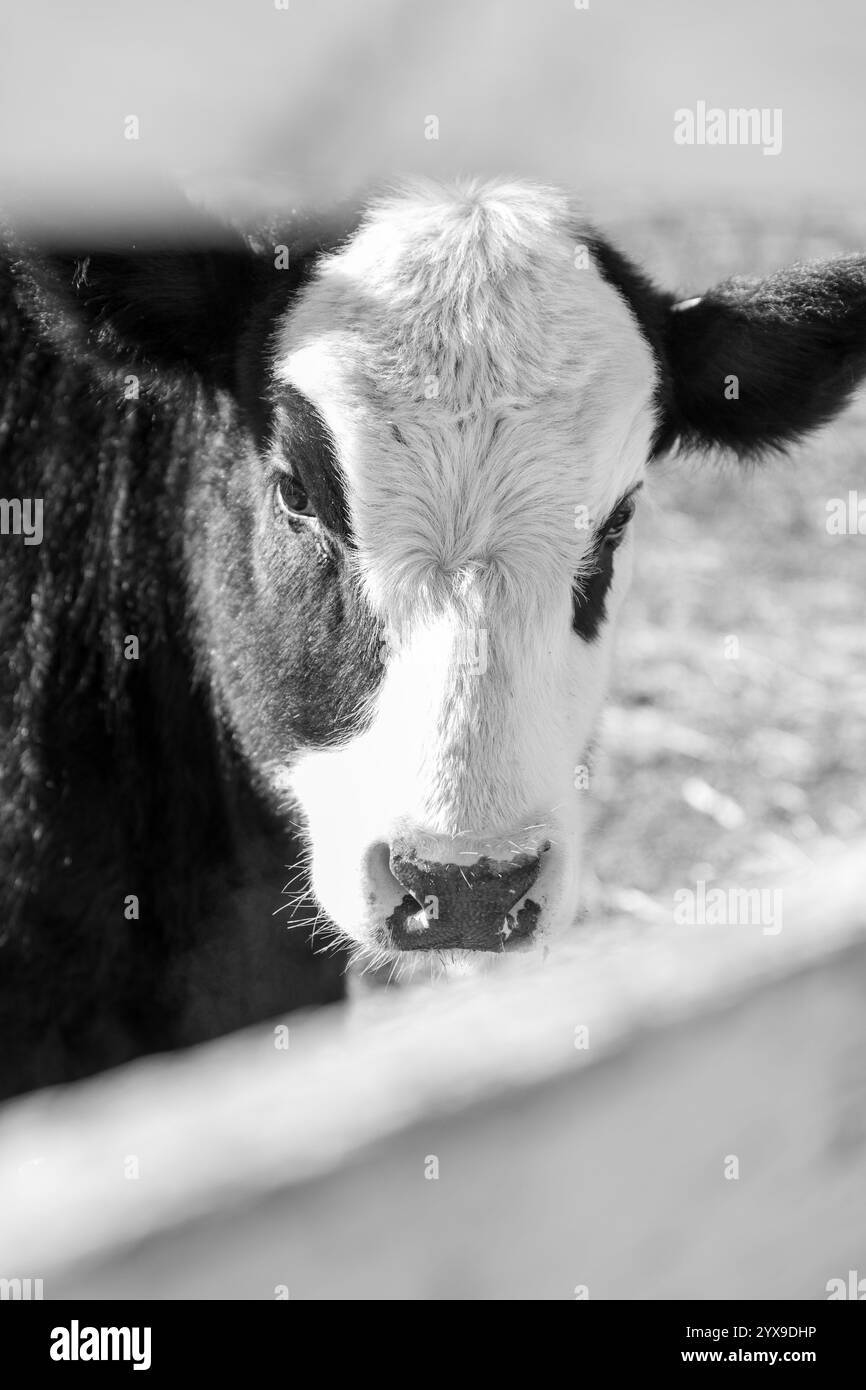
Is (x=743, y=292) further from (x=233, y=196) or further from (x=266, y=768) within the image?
(x=266, y=768)

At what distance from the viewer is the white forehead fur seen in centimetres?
255

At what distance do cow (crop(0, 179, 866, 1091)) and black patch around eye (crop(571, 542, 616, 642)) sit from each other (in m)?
0.01

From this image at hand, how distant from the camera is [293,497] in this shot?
271 centimetres

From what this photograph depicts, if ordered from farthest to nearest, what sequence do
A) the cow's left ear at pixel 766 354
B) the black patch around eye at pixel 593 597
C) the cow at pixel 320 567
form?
the cow's left ear at pixel 766 354
the black patch around eye at pixel 593 597
the cow at pixel 320 567

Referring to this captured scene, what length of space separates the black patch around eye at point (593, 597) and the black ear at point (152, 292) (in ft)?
2.59

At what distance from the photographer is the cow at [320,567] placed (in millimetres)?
2496
